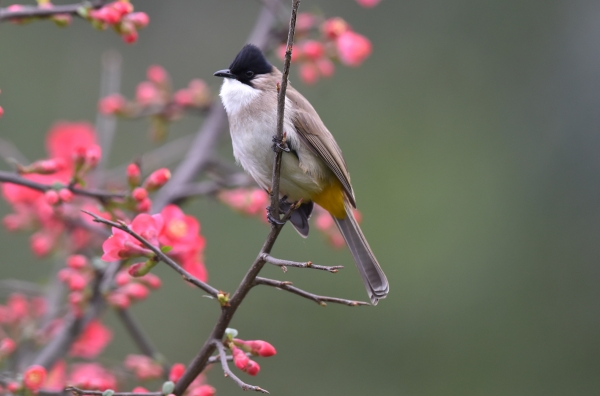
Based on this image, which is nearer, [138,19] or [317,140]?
[138,19]

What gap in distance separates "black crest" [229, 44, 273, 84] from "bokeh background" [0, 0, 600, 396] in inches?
103

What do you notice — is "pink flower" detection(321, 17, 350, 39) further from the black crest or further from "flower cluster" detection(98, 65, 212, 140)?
"flower cluster" detection(98, 65, 212, 140)

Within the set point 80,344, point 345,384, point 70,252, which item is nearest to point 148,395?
point 80,344

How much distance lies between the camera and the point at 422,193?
19.8 feet

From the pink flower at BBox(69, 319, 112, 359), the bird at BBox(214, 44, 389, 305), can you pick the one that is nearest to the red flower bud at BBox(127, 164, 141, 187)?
the bird at BBox(214, 44, 389, 305)

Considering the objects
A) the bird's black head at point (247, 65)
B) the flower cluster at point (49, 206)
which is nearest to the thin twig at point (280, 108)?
the flower cluster at point (49, 206)

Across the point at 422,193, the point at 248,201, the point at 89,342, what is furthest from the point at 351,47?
the point at 422,193

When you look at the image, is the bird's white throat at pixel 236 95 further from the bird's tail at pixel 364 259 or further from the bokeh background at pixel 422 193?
the bokeh background at pixel 422 193

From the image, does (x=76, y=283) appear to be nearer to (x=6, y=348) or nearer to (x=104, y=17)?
(x=6, y=348)

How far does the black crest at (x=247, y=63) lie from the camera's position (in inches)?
101

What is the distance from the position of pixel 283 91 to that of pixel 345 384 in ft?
13.4

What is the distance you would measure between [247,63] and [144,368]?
3.75 ft

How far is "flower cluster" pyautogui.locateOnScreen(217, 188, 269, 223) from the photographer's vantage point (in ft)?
8.54

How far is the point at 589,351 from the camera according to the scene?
5719 millimetres
